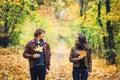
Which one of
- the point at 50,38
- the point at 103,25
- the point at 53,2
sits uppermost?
the point at 53,2

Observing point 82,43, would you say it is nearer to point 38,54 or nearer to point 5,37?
point 38,54

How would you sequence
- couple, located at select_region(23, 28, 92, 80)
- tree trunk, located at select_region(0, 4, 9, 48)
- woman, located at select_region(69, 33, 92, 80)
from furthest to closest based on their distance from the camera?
tree trunk, located at select_region(0, 4, 9, 48), woman, located at select_region(69, 33, 92, 80), couple, located at select_region(23, 28, 92, 80)

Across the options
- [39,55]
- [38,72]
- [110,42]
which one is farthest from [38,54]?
[110,42]

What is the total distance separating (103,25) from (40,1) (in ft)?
24.0

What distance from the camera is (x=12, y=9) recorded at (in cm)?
2103

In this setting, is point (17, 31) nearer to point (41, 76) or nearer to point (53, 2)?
point (53, 2)

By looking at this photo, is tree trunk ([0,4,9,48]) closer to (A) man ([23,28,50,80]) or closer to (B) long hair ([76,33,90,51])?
(B) long hair ([76,33,90,51])

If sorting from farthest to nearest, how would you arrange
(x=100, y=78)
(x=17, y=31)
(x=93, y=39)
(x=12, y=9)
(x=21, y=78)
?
(x=93, y=39)
(x=17, y=31)
(x=12, y=9)
(x=100, y=78)
(x=21, y=78)

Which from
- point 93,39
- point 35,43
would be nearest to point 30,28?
point 93,39

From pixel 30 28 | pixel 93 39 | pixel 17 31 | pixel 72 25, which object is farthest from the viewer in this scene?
pixel 72 25

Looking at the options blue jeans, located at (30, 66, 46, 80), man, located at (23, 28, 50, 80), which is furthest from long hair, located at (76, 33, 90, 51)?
blue jeans, located at (30, 66, 46, 80)

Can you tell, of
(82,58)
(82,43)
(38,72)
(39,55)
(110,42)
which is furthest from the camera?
(110,42)

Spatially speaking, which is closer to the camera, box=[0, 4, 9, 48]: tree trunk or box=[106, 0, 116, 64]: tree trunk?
box=[106, 0, 116, 64]: tree trunk

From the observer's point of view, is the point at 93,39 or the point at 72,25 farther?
the point at 72,25
